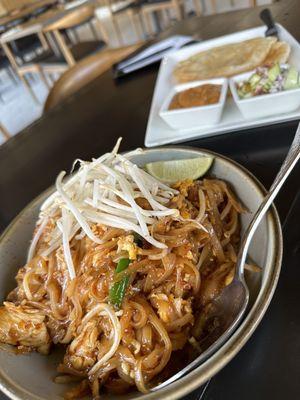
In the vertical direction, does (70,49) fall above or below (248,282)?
below

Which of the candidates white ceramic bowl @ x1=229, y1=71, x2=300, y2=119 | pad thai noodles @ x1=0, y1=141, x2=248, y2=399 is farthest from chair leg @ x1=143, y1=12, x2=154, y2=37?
pad thai noodles @ x1=0, y1=141, x2=248, y2=399

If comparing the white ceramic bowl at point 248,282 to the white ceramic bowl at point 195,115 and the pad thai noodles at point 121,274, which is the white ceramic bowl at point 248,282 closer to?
the pad thai noodles at point 121,274

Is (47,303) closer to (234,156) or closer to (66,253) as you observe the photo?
(66,253)

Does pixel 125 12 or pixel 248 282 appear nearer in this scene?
pixel 248 282

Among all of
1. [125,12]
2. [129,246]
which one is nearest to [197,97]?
[129,246]

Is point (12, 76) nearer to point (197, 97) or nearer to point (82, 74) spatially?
point (82, 74)
